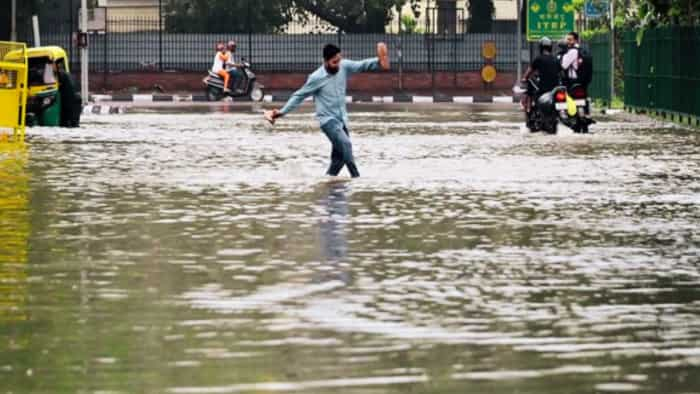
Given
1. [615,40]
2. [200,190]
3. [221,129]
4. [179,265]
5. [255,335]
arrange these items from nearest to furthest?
[255,335], [179,265], [200,190], [221,129], [615,40]

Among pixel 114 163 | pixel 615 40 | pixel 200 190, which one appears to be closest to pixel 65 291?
pixel 200 190

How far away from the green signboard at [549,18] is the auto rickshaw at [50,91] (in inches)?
841

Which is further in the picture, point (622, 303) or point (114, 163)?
point (114, 163)

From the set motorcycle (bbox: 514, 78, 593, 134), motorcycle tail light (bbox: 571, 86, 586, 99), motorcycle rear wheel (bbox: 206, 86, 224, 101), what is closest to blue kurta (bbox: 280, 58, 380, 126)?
motorcycle (bbox: 514, 78, 593, 134)

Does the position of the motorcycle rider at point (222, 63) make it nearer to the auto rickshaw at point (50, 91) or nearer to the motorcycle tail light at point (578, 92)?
the auto rickshaw at point (50, 91)

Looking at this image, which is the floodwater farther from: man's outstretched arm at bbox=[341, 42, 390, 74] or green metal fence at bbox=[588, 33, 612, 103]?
green metal fence at bbox=[588, 33, 612, 103]

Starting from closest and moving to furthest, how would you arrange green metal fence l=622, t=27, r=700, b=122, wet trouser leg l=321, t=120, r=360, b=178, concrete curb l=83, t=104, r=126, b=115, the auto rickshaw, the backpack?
wet trouser leg l=321, t=120, r=360, b=178
the backpack
the auto rickshaw
green metal fence l=622, t=27, r=700, b=122
concrete curb l=83, t=104, r=126, b=115

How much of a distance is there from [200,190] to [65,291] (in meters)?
8.79

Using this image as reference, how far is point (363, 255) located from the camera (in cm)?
1422

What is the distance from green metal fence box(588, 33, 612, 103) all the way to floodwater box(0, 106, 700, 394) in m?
24.7

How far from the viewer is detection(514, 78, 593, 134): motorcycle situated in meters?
34.8

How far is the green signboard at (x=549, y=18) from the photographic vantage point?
56.3 meters

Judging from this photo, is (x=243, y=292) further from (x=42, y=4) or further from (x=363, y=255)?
(x=42, y=4)

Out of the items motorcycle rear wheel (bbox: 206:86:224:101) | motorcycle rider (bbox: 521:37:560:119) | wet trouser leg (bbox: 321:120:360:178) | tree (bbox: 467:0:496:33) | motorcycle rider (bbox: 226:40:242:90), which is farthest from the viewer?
tree (bbox: 467:0:496:33)
